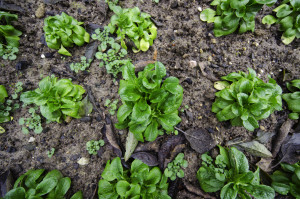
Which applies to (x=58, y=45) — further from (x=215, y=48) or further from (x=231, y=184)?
(x=231, y=184)

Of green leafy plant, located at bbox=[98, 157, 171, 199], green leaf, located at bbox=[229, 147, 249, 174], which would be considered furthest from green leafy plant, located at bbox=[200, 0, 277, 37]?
green leafy plant, located at bbox=[98, 157, 171, 199]

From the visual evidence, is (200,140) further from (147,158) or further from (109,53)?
(109,53)

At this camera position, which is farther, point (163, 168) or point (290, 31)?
point (290, 31)

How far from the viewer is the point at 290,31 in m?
3.38

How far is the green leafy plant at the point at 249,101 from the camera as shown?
8.36 feet

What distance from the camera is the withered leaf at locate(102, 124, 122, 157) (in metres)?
2.86

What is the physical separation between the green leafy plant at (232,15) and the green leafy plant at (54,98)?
283 centimetres

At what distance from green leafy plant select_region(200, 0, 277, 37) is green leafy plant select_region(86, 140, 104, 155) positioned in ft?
9.62

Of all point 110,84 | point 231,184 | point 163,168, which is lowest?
point 163,168

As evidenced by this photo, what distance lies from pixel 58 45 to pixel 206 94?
2807 millimetres

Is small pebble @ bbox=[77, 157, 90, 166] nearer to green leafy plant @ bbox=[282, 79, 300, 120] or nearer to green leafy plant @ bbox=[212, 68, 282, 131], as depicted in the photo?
green leafy plant @ bbox=[212, 68, 282, 131]

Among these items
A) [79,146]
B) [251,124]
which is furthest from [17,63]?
[251,124]

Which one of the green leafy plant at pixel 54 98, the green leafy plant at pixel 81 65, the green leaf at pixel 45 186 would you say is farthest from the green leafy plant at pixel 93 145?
the green leafy plant at pixel 81 65

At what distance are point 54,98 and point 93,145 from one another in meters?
0.96
